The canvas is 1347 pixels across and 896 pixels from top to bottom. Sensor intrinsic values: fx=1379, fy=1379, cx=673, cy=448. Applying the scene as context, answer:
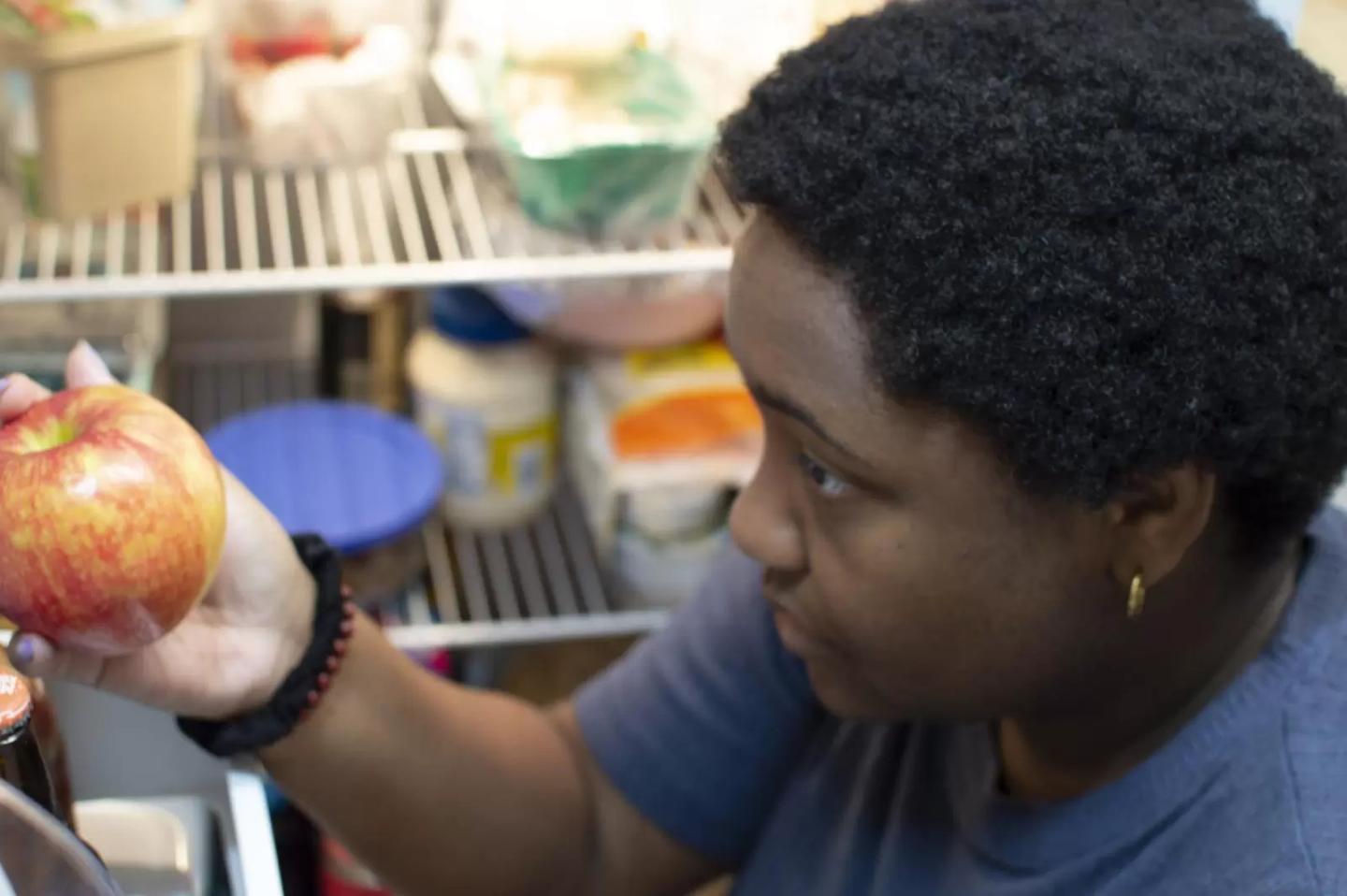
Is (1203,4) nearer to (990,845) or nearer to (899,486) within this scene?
(899,486)

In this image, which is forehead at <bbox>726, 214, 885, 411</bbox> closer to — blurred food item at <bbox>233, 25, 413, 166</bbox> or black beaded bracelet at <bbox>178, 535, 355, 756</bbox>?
black beaded bracelet at <bbox>178, 535, 355, 756</bbox>

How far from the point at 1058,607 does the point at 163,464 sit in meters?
0.41

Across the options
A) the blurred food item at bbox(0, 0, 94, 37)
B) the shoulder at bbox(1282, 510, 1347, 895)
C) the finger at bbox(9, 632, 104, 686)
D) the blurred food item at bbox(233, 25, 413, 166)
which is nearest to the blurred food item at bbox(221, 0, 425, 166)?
the blurred food item at bbox(233, 25, 413, 166)

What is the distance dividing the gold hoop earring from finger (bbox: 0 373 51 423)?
518 millimetres

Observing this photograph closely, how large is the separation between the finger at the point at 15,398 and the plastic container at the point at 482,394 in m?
0.65

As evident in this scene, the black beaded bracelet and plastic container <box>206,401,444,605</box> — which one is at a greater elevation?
the black beaded bracelet

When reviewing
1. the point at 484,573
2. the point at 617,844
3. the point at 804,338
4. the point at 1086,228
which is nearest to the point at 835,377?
the point at 804,338

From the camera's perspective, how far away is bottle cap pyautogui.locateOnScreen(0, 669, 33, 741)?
50 centimetres

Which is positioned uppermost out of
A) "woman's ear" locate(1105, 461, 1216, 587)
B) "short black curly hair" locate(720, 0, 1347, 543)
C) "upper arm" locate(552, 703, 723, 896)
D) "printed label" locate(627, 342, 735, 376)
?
"short black curly hair" locate(720, 0, 1347, 543)

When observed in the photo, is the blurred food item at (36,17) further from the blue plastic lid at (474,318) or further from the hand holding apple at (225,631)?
the blue plastic lid at (474,318)

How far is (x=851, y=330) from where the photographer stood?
23.6 inches

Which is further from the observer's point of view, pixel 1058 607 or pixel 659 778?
pixel 659 778

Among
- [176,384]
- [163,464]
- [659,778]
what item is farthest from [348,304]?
[163,464]

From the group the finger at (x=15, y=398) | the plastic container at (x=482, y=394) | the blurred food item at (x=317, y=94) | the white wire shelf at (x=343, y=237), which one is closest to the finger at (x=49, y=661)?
the finger at (x=15, y=398)
